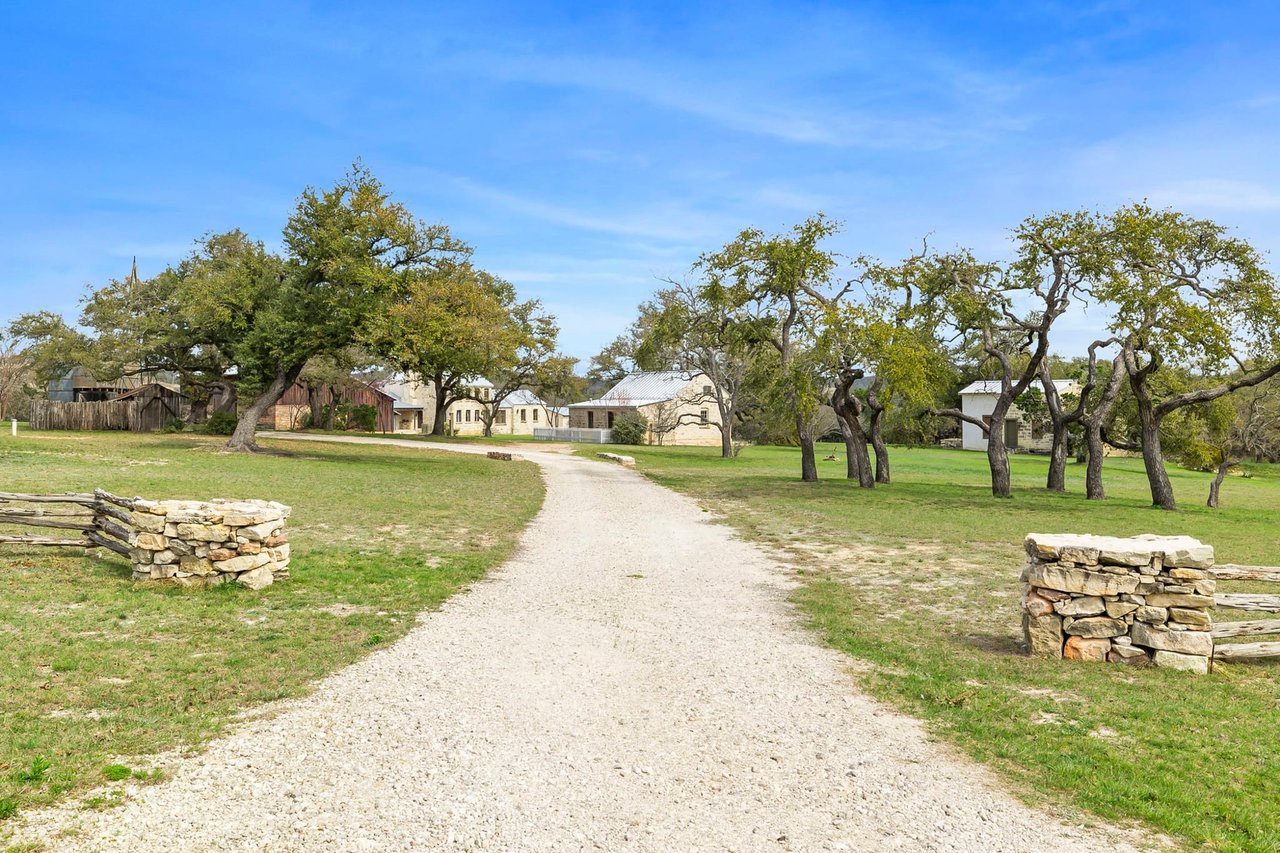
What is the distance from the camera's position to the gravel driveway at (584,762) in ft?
15.9

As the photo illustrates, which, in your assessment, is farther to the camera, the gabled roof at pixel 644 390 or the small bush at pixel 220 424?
the gabled roof at pixel 644 390

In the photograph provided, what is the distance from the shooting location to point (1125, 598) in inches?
324

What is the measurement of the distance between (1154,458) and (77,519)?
27.2 m

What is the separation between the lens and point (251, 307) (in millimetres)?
33969

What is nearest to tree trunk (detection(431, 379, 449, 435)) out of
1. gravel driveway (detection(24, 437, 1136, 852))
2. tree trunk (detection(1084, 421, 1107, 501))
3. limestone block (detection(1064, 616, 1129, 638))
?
tree trunk (detection(1084, 421, 1107, 501))

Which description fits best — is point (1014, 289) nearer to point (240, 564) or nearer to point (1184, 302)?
point (1184, 302)

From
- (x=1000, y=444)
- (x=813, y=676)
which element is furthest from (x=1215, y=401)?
(x=813, y=676)

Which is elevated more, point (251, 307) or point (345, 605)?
point (251, 307)

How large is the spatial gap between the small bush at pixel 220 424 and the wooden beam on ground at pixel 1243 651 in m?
51.0

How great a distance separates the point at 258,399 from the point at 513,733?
3324 centimetres

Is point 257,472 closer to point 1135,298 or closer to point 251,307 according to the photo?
point 251,307

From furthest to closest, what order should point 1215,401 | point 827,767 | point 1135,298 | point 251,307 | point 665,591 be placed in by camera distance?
point 251,307 → point 1215,401 → point 1135,298 → point 665,591 → point 827,767

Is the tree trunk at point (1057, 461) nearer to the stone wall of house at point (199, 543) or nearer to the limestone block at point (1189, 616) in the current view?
the limestone block at point (1189, 616)

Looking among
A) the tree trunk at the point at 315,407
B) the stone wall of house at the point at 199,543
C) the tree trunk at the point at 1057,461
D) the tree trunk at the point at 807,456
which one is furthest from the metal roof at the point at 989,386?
the stone wall of house at the point at 199,543
